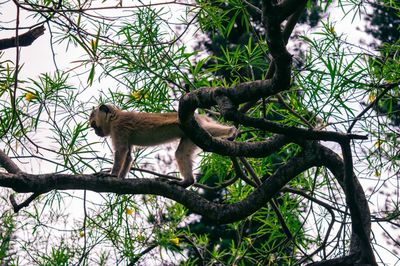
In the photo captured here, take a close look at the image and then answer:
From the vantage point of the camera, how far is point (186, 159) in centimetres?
469

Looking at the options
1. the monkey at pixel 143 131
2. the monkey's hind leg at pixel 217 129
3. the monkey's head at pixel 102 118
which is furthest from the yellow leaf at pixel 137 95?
the monkey's head at pixel 102 118

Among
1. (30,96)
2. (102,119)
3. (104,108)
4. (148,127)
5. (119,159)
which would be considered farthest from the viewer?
(102,119)

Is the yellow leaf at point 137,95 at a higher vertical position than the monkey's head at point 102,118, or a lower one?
lower

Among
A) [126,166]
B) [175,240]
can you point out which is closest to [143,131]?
[126,166]

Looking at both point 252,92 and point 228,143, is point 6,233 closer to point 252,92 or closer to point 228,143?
point 228,143

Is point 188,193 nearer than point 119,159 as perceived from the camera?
Yes

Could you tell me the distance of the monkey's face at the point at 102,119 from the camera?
5.19 m

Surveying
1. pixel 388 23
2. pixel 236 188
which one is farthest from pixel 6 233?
pixel 388 23

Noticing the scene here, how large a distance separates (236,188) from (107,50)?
4.60ft

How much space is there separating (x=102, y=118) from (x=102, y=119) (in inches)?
0.4

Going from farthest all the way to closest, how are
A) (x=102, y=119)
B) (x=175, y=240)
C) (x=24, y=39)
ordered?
(x=102, y=119)
(x=175, y=240)
(x=24, y=39)

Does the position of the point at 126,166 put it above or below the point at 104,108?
below

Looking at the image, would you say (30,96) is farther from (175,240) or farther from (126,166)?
(175,240)

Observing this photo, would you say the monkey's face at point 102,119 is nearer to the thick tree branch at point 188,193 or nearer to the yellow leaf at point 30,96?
the yellow leaf at point 30,96
